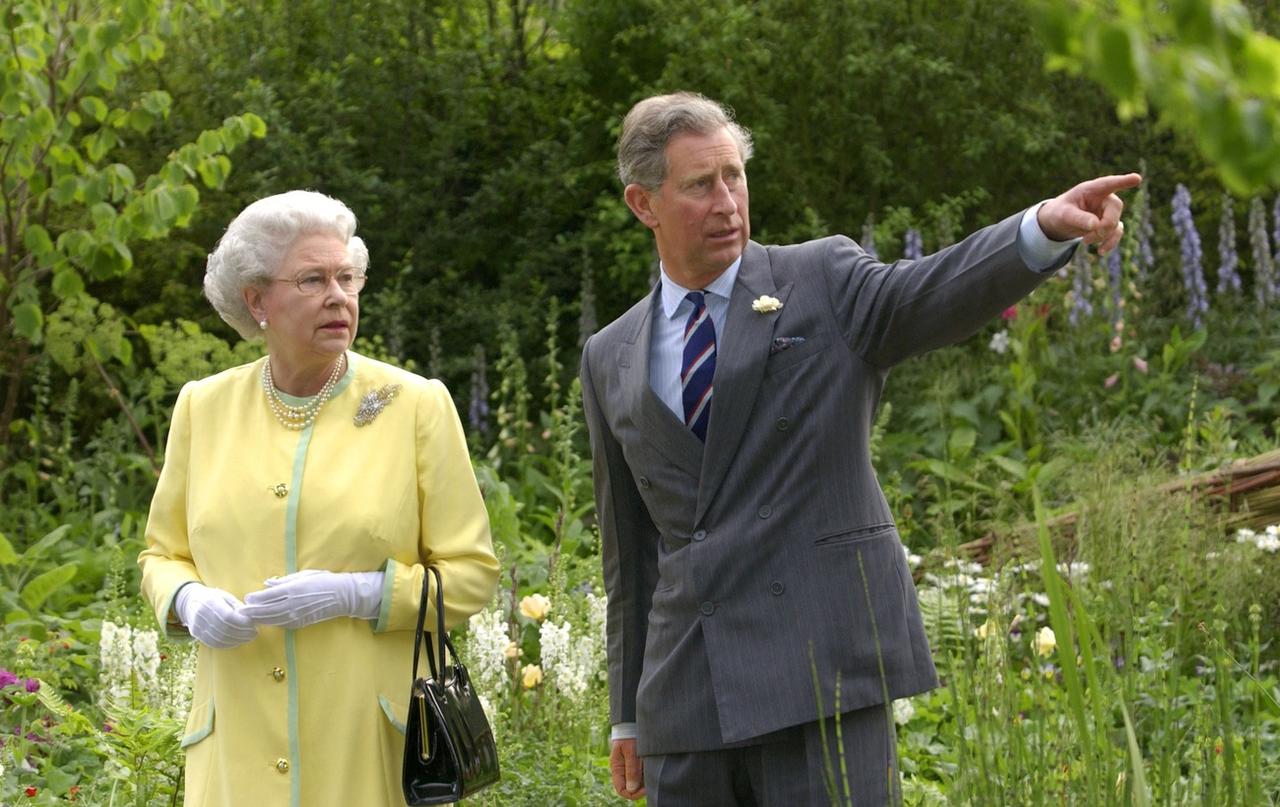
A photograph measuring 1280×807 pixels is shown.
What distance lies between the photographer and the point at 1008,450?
22.8ft

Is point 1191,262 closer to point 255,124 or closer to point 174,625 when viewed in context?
point 255,124

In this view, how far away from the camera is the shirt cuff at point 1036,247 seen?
2.29 m

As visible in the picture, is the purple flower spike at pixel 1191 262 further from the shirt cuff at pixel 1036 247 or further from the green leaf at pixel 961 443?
the shirt cuff at pixel 1036 247

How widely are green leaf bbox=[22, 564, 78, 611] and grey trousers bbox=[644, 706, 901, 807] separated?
3836mm

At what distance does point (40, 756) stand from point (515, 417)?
417 cm

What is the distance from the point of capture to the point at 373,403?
2.94 meters

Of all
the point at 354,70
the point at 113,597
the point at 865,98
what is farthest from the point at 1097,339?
the point at 113,597

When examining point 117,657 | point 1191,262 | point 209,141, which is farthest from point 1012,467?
point 117,657

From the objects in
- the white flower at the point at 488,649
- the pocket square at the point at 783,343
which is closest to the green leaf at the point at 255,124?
the white flower at the point at 488,649

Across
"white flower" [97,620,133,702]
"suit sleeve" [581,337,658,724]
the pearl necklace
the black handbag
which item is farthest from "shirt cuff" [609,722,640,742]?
"white flower" [97,620,133,702]

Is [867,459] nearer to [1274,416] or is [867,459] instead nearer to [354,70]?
[1274,416]

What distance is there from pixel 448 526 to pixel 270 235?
0.62m

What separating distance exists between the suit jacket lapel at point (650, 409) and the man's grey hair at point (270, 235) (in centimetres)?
53

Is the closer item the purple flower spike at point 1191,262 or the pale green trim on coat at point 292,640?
the pale green trim on coat at point 292,640
